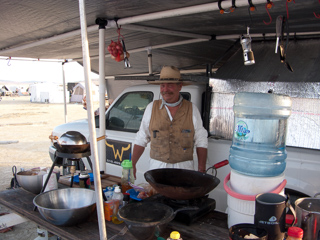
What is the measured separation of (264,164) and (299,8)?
6.64ft

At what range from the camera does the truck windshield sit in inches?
179

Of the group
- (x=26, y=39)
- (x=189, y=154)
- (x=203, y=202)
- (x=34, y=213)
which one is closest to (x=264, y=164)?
(x=203, y=202)

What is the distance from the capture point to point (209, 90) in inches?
158

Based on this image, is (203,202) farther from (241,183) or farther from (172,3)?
(172,3)

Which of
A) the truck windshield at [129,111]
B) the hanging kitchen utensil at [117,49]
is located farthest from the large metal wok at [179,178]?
the hanging kitchen utensil at [117,49]

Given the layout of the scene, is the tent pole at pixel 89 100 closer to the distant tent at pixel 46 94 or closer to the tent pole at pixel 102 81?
the tent pole at pixel 102 81

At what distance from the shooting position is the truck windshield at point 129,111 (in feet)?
14.9

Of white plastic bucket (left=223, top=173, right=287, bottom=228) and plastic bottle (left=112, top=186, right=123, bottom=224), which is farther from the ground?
white plastic bucket (left=223, top=173, right=287, bottom=228)

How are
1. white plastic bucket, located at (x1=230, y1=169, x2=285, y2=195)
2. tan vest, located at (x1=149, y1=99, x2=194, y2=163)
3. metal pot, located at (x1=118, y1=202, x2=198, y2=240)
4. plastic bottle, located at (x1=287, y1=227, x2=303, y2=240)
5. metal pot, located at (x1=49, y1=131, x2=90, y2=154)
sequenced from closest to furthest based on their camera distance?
plastic bottle, located at (x1=287, y1=227, x2=303, y2=240) → metal pot, located at (x1=118, y1=202, x2=198, y2=240) → white plastic bucket, located at (x1=230, y1=169, x2=285, y2=195) → metal pot, located at (x1=49, y1=131, x2=90, y2=154) → tan vest, located at (x1=149, y1=99, x2=194, y2=163)

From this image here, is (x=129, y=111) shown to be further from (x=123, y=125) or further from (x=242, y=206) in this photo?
(x=242, y=206)

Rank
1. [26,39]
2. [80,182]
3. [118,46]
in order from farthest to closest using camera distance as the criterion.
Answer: [26,39], [118,46], [80,182]

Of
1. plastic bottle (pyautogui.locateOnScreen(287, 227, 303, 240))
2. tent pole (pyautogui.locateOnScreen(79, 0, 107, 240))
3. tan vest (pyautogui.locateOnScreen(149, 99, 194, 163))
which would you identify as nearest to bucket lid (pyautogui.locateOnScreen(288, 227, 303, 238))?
plastic bottle (pyautogui.locateOnScreen(287, 227, 303, 240))

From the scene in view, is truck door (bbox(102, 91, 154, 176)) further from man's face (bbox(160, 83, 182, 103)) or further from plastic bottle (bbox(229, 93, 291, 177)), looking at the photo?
plastic bottle (bbox(229, 93, 291, 177))

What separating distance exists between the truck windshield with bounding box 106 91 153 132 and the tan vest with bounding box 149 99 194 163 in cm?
123
